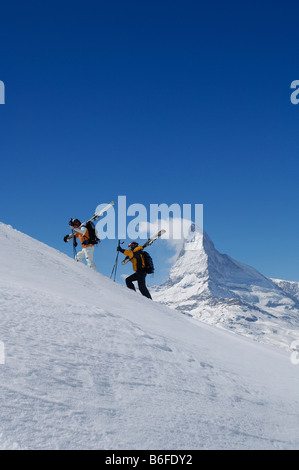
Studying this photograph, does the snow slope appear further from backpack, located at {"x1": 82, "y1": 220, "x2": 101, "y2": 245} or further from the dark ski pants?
backpack, located at {"x1": 82, "y1": 220, "x2": 101, "y2": 245}

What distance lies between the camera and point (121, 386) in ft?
12.2

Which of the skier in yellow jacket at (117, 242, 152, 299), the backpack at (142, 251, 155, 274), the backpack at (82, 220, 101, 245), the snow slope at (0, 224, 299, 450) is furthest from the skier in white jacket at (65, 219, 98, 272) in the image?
the snow slope at (0, 224, 299, 450)

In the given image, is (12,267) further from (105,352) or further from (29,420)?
(29,420)

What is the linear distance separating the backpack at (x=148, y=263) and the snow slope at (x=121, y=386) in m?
7.47

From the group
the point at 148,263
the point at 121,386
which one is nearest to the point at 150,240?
the point at 148,263

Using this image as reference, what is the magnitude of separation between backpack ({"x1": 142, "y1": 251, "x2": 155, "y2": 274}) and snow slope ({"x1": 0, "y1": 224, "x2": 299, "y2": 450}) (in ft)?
24.5

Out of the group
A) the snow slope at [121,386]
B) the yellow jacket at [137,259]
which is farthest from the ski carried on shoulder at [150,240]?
the snow slope at [121,386]

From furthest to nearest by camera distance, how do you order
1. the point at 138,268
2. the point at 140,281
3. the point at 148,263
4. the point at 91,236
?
the point at 91,236
the point at 148,263
the point at 138,268
the point at 140,281

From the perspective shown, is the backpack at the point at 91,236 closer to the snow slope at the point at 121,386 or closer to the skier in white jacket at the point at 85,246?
the skier in white jacket at the point at 85,246

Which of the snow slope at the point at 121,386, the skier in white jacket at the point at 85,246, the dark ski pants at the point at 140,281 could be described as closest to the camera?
the snow slope at the point at 121,386

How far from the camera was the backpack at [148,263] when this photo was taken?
47.2 ft

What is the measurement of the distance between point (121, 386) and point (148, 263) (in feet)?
35.2

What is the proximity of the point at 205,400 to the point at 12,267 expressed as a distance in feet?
18.0

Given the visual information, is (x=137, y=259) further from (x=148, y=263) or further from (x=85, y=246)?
(x=85, y=246)
